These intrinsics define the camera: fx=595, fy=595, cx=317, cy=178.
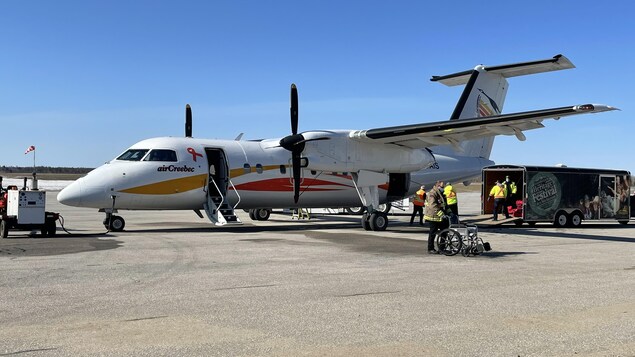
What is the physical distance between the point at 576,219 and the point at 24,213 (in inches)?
797

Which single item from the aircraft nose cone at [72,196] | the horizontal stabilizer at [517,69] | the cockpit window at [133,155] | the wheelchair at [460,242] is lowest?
the wheelchair at [460,242]

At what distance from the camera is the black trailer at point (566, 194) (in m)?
23.5

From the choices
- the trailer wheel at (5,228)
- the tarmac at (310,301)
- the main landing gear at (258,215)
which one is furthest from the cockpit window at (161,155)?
the main landing gear at (258,215)

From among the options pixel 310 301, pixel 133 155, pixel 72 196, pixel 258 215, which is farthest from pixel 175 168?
pixel 310 301

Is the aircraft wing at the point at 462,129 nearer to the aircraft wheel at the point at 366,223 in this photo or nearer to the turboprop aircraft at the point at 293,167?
the turboprop aircraft at the point at 293,167

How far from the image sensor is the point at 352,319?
7.18 metres

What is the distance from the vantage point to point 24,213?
17.0m

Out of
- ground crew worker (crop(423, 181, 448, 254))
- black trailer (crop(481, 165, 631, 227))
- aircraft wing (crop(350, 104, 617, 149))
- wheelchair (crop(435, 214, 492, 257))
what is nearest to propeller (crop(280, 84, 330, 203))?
aircraft wing (crop(350, 104, 617, 149))

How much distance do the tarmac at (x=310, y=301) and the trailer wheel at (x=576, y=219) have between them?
379 inches

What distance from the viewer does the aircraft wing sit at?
17.4 m

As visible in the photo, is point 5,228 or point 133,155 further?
point 133,155

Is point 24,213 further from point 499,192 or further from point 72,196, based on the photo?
point 499,192

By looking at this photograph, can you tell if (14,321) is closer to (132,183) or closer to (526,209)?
(132,183)

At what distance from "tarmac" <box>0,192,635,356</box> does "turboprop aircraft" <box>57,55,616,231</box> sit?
184 inches
